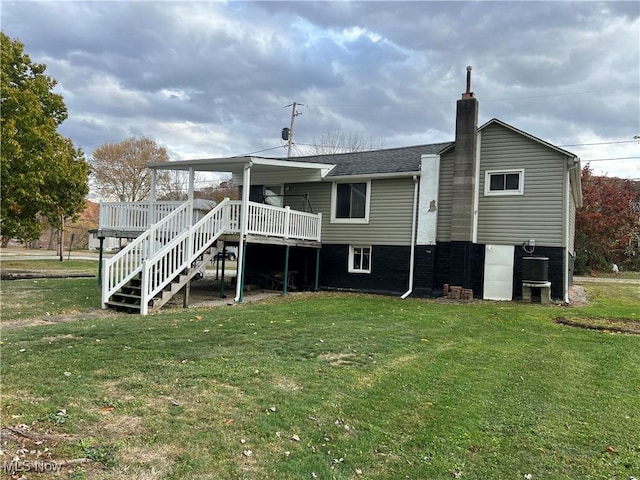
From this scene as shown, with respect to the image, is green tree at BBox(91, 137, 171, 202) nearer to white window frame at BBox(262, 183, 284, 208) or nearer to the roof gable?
white window frame at BBox(262, 183, 284, 208)

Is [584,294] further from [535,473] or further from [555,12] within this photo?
[535,473]

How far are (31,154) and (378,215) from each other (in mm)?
13288

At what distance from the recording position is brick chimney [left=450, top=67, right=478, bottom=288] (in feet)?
44.4

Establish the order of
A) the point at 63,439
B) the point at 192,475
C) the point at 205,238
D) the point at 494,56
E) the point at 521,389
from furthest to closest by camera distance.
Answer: the point at 494,56, the point at 205,238, the point at 521,389, the point at 63,439, the point at 192,475

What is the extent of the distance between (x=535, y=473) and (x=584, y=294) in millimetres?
14164

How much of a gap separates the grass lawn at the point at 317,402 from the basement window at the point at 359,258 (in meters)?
7.81

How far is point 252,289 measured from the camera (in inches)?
614

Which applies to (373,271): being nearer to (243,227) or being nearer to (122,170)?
(243,227)

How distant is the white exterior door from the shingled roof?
341 cm

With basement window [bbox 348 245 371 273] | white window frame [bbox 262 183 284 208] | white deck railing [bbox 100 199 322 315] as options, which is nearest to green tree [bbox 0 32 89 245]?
white deck railing [bbox 100 199 322 315]

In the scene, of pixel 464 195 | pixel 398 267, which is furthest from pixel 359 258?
pixel 464 195

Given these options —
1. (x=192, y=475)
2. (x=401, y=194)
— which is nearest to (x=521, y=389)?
(x=192, y=475)

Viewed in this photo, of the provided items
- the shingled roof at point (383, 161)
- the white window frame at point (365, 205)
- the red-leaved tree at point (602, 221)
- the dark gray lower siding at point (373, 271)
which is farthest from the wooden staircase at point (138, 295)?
the red-leaved tree at point (602, 221)

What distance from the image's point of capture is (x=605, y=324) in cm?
948
